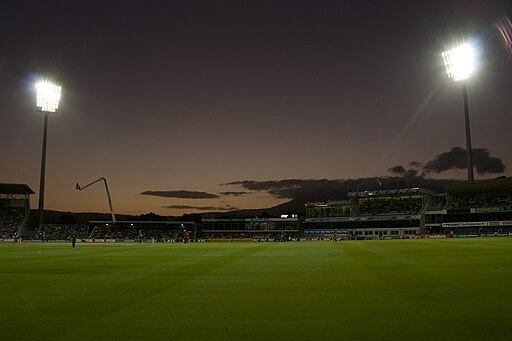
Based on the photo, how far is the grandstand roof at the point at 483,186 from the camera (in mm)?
88938

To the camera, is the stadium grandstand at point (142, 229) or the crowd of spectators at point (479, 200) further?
the stadium grandstand at point (142, 229)

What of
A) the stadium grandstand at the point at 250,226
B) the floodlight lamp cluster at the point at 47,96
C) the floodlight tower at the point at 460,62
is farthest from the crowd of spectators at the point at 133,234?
the floodlight tower at the point at 460,62

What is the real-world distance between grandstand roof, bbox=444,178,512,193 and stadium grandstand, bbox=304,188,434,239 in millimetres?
11664

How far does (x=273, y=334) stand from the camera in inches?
283

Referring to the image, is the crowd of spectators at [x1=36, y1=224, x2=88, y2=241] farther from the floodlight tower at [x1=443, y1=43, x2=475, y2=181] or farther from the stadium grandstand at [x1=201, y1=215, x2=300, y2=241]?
the floodlight tower at [x1=443, y1=43, x2=475, y2=181]

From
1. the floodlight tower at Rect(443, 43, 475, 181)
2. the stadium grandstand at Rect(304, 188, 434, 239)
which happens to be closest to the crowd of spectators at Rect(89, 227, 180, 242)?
the stadium grandstand at Rect(304, 188, 434, 239)

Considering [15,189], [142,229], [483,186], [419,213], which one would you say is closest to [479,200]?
[483,186]

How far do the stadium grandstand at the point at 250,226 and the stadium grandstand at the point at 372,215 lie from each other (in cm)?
540

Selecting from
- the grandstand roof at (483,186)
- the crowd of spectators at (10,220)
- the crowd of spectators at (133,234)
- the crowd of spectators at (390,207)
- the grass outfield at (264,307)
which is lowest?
the crowd of spectators at (133,234)

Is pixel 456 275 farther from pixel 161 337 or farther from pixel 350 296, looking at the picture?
pixel 161 337

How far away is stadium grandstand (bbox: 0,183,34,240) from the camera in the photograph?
313 feet

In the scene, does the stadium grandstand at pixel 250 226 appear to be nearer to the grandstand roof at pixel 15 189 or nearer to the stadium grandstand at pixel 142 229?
the stadium grandstand at pixel 142 229

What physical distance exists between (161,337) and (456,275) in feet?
37.3

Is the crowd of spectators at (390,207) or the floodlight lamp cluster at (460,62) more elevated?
the floodlight lamp cluster at (460,62)
